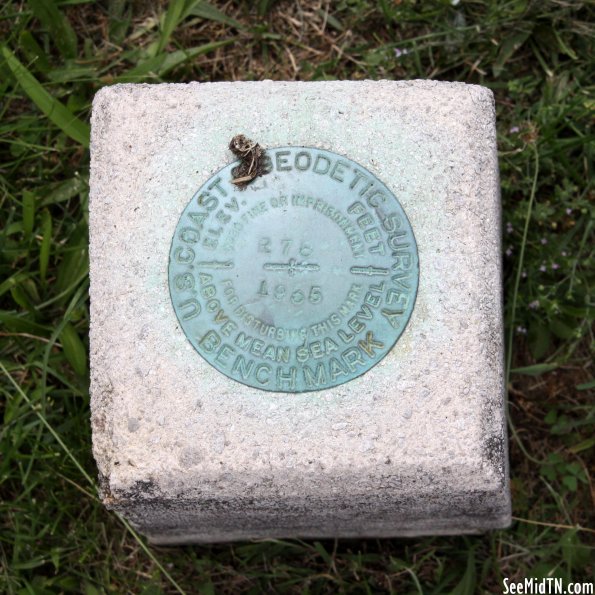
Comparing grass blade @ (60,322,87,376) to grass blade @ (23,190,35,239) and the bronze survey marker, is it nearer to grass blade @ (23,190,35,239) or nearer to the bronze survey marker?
grass blade @ (23,190,35,239)

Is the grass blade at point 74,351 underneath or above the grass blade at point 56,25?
underneath

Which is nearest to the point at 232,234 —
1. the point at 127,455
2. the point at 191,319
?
the point at 191,319

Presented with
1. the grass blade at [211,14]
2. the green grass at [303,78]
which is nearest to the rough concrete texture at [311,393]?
the green grass at [303,78]

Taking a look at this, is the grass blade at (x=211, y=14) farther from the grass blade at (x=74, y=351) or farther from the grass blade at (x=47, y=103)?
the grass blade at (x=74, y=351)

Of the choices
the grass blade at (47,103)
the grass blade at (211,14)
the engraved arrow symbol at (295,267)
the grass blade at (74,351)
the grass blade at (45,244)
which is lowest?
the grass blade at (74,351)

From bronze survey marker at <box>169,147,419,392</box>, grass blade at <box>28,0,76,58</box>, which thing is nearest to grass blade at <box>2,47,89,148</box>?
grass blade at <box>28,0,76,58</box>

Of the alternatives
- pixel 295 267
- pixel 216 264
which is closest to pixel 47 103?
pixel 216 264
